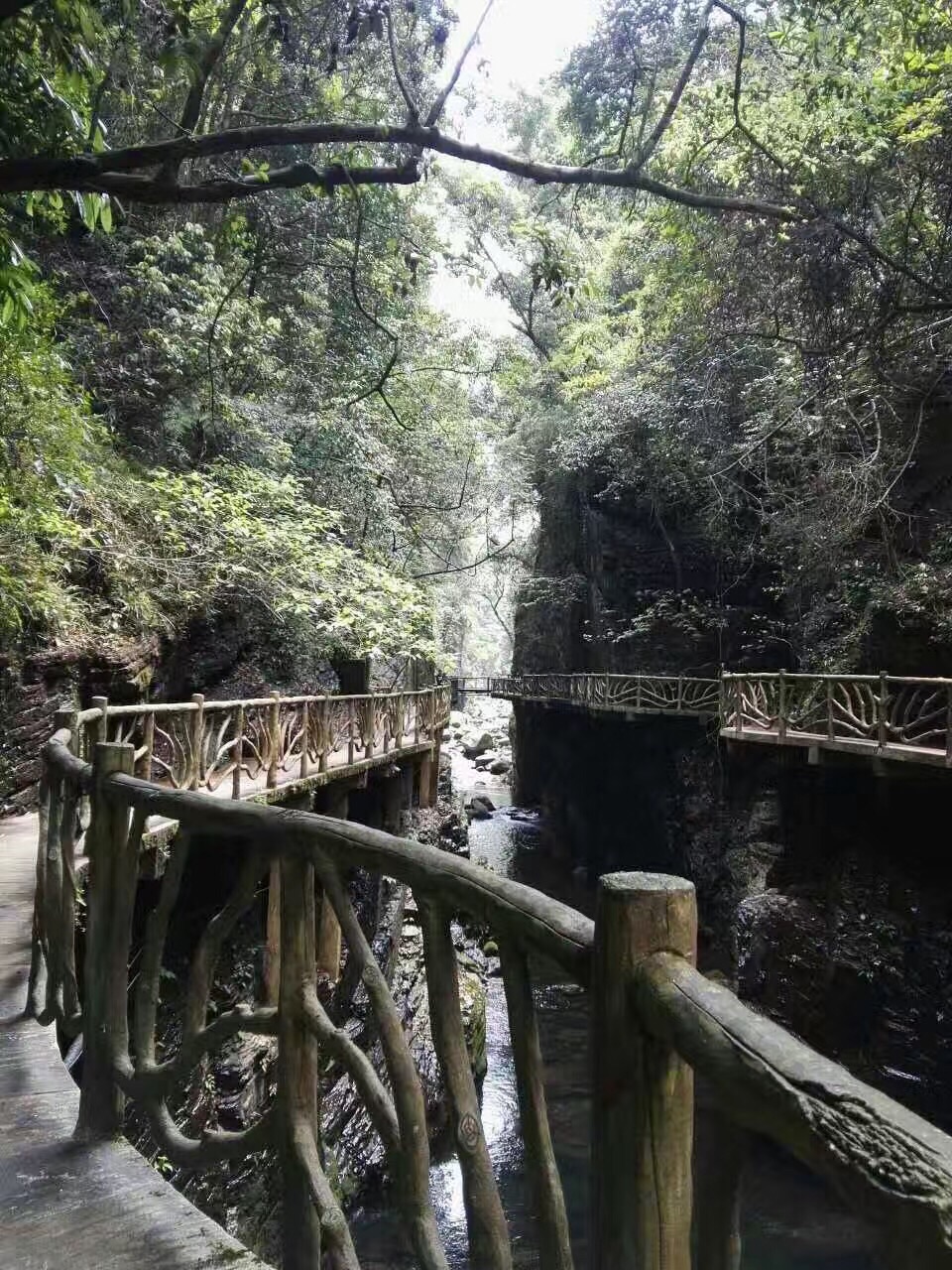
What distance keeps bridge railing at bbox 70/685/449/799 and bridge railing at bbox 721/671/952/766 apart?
5607 mm

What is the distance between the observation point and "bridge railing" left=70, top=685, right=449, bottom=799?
6723mm

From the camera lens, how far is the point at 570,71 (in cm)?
1164

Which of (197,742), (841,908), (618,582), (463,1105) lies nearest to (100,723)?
(197,742)

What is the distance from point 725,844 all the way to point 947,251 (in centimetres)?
1086

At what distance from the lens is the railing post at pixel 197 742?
7.19m

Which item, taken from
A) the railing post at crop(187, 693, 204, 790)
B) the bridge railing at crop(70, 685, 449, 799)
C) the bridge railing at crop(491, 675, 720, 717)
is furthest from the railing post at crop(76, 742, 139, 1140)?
the bridge railing at crop(491, 675, 720, 717)

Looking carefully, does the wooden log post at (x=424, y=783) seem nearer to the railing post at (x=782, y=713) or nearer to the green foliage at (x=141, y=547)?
the green foliage at (x=141, y=547)

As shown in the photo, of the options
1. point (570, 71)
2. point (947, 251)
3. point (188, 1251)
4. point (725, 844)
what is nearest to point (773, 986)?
point (725, 844)

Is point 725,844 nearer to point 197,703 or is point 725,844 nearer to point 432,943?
point 197,703

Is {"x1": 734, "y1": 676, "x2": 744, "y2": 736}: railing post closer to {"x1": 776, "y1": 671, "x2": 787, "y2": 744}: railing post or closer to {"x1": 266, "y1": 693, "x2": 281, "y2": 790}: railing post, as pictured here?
{"x1": 776, "y1": 671, "x2": 787, "y2": 744}: railing post

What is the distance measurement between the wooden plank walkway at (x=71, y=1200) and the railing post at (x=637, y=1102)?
1.10 meters

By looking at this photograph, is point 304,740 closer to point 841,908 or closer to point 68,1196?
point 68,1196

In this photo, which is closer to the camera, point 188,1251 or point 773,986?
point 188,1251

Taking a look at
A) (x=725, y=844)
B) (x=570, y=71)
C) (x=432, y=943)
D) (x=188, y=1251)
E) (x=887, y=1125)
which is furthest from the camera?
(x=725, y=844)
